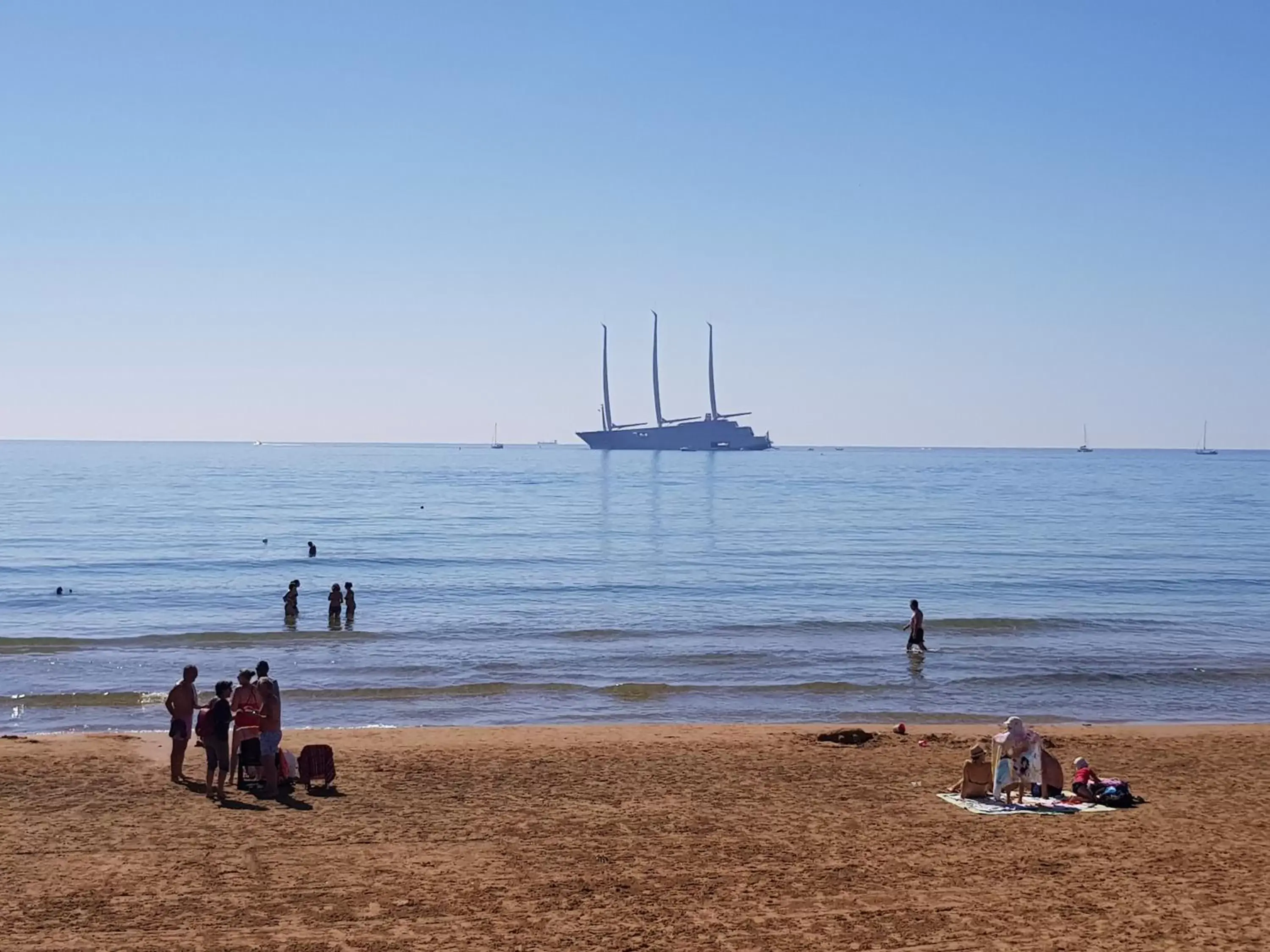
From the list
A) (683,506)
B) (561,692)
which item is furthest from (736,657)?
(683,506)

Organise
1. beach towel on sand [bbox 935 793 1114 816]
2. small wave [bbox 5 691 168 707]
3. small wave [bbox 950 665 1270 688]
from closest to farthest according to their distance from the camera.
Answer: beach towel on sand [bbox 935 793 1114 816] < small wave [bbox 5 691 168 707] < small wave [bbox 950 665 1270 688]

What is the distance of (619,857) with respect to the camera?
11055 millimetres

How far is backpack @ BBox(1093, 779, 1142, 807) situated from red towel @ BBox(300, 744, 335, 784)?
8643mm

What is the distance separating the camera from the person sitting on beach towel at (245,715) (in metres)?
13.6

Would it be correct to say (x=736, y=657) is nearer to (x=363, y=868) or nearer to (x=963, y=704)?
(x=963, y=704)

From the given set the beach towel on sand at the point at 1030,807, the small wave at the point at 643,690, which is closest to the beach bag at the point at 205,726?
the beach towel on sand at the point at 1030,807

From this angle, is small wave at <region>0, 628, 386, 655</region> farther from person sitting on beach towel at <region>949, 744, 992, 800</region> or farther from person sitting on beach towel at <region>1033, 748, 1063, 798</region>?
person sitting on beach towel at <region>1033, 748, 1063, 798</region>

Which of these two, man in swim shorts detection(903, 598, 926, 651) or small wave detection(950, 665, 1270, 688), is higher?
man in swim shorts detection(903, 598, 926, 651)

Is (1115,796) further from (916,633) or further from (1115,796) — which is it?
(916,633)

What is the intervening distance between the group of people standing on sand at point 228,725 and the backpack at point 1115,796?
919cm

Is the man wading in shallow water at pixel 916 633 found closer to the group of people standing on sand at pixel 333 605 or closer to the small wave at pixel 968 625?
the small wave at pixel 968 625

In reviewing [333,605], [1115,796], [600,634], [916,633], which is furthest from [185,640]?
[1115,796]

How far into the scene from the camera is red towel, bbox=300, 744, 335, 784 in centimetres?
1361

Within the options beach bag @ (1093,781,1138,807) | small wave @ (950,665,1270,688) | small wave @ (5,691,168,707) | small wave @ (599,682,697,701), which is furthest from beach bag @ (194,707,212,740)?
small wave @ (950,665,1270,688)
